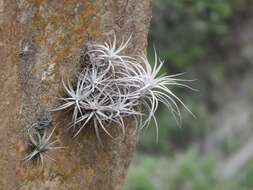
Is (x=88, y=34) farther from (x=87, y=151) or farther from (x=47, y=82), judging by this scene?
(x=87, y=151)

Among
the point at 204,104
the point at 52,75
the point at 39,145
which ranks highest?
the point at 204,104

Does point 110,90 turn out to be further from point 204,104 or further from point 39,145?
point 204,104

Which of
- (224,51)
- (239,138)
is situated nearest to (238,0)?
(224,51)

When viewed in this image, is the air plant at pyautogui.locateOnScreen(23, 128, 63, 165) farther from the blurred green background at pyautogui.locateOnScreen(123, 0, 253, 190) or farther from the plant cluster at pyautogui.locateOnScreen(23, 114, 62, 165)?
the blurred green background at pyautogui.locateOnScreen(123, 0, 253, 190)

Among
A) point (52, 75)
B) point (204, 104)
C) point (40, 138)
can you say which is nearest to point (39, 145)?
point (40, 138)

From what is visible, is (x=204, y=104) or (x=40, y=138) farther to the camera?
(x=204, y=104)

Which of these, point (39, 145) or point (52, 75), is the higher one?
point (52, 75)

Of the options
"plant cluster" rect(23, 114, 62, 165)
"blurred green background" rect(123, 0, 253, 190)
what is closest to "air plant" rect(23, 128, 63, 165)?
"plant cluster" rect(23, 114, 62, 165)
